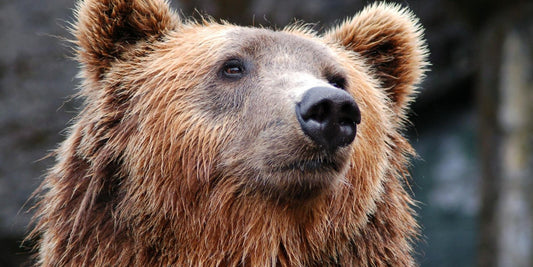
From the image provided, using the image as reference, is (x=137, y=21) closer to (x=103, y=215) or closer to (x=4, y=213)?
(x=103, y=215)

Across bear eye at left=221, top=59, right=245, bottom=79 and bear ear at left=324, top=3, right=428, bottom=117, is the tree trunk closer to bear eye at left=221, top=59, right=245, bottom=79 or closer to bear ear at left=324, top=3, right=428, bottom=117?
bear ear at left=324, top=3, right=428, bottom=117

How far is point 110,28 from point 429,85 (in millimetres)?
9036

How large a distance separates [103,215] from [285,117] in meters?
1.38

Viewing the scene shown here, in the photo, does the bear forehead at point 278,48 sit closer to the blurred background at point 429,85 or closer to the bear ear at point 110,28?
the bear ear at point 110,28

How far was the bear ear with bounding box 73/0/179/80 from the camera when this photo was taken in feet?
15.1

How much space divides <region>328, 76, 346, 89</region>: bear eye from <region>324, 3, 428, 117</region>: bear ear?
2.06ft

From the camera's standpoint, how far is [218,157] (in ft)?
13.8

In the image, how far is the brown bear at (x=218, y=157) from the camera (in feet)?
13.2

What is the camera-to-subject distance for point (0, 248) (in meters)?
10.4

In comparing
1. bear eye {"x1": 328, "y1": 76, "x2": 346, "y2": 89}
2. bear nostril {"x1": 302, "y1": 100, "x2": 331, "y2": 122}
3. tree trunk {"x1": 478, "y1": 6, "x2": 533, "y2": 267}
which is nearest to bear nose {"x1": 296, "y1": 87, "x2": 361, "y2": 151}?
bear nostril {"x1": 302, "y1": 100, "x2": 331, "y2": 122}

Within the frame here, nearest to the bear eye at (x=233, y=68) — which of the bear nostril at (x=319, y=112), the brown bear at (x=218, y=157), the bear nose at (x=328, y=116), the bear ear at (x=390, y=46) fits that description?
the brown bear at (x=218, y=157)

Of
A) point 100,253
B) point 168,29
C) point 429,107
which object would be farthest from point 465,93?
point 100,253

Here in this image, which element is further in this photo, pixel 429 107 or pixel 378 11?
pixel 429 107

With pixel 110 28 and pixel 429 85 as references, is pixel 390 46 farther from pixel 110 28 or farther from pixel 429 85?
pixel 429 85
